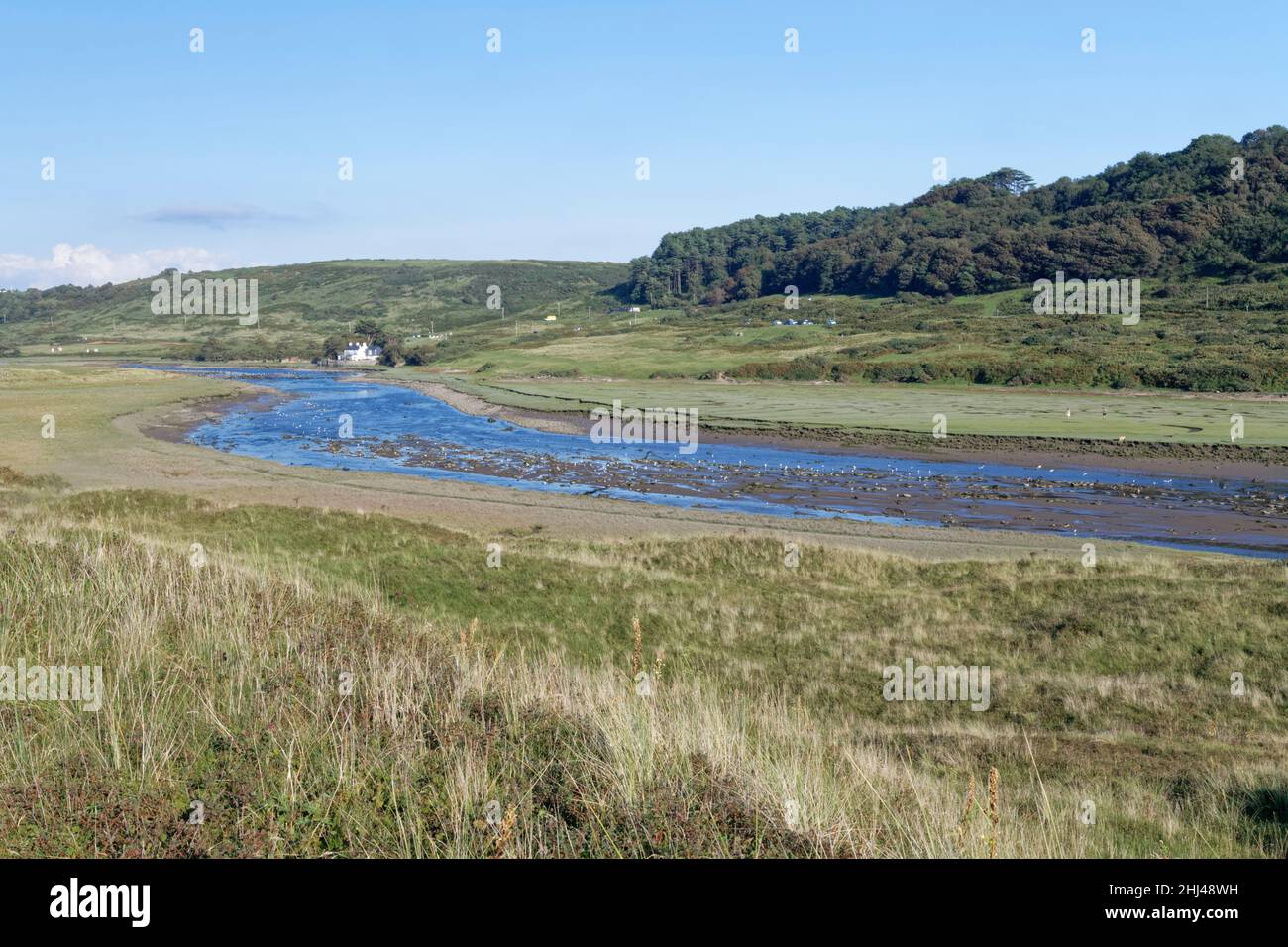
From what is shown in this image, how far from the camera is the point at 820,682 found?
1695cm

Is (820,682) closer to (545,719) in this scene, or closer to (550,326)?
(545,719)

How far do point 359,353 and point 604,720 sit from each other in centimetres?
16357

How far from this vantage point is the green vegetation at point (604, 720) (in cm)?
590

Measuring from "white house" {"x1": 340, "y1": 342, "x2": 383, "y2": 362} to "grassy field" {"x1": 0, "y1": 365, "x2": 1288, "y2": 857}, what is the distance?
138 m

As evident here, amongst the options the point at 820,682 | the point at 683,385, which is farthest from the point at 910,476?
the point at 683,385

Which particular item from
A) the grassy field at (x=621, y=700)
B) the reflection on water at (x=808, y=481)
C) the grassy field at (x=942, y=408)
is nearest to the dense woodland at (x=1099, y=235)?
the grassy field at (x=942, y=408)

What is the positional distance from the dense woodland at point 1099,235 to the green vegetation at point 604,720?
11801cm

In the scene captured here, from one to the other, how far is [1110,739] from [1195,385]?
69.6m

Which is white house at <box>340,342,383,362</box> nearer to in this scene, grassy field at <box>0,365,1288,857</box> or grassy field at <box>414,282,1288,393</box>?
grassy field at <box>414,282,1288,393</box>

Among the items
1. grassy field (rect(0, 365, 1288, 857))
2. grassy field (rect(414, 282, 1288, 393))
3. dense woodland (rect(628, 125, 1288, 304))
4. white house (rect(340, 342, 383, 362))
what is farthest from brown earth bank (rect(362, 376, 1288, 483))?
white house (rect(340, 342, 383, 362))

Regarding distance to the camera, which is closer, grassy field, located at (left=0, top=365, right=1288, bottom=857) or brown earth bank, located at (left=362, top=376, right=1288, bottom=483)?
grassy field, located at (left=0, top=365, right=1288, bottom=857)

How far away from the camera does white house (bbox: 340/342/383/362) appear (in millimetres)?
162250

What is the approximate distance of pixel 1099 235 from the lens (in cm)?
13962
